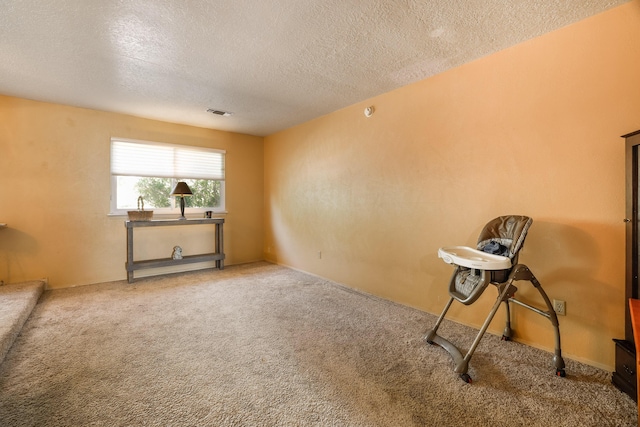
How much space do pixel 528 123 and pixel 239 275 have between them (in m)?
4.09

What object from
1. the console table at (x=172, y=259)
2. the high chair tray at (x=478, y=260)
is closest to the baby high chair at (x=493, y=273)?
the high chair tray at (x=478, y=260)

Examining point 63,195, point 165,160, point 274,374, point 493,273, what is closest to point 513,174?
point 493,273

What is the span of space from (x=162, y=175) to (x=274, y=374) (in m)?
3.87

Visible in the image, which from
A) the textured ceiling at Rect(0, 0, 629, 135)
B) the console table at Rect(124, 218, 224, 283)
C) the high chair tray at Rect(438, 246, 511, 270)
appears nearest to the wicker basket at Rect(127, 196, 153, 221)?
the console table at Rect(124, 218, 224, 283)

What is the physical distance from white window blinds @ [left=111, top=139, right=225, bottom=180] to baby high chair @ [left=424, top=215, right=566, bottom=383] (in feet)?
13.9

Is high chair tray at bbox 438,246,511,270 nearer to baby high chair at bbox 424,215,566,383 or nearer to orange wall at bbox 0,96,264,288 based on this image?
baby high chair at bbox 424,215,566,383

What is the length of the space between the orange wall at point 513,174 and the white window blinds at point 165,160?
7.74 ft

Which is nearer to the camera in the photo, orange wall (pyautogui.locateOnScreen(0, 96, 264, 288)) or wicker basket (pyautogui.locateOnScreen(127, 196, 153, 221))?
orange wall (pyautogui.locateOnScreen(0, 96, 264, 288))

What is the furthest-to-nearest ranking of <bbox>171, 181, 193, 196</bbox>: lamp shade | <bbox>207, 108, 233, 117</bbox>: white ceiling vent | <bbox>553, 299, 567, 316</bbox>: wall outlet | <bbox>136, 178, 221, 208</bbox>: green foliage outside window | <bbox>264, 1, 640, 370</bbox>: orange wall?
<bbox>136, 178, 221, 208</bbox>: green foliage outside window, <bbox>171, 181, 193, 196</bbox>: lamp shade, <bbox>207, 108, 233, 117</bbox>: white ceiling vent, <bbox>553, 299, 567, 316</bbox>: wall outlet, <bbox>264, 1, 640, 370</bbox>: orange wall

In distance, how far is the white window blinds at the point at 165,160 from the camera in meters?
4.18

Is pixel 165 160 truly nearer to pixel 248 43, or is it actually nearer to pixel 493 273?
pixel 248 43

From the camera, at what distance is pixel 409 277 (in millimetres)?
3129

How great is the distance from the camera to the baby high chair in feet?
5.97

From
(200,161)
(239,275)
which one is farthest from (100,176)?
(239,275)
